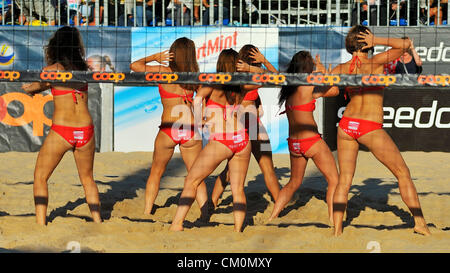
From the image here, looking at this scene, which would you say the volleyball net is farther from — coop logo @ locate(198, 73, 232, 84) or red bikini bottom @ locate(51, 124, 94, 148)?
coop logo @ locate(198, 73, 232, 84)

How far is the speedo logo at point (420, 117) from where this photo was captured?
10367mm

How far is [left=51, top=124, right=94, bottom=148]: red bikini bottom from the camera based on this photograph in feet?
17.9

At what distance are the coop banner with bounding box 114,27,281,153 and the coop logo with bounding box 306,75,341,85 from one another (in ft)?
17.6

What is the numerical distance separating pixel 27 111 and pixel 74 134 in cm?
561

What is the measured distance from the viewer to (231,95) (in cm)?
536

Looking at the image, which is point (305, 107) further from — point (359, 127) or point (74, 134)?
point (74, 134)

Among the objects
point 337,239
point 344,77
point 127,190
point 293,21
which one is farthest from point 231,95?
point 293,21

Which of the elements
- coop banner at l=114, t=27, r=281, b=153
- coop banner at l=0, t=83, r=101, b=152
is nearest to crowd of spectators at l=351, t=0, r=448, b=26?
coop banner at l=114, t=27, r=281, b=153

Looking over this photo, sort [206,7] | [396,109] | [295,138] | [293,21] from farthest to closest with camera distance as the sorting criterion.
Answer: [293,21] → [206,7] → [396,109] → [295,138]

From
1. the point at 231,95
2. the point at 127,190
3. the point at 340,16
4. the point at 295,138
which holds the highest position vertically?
the point at 340,16
